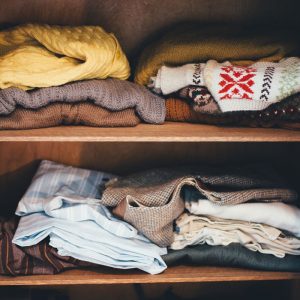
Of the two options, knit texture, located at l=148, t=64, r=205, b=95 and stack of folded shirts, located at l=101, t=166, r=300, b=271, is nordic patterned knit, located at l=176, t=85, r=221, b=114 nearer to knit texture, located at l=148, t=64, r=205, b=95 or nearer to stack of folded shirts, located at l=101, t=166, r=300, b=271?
knit texture, located at l=148, t=64, r=205, b=95

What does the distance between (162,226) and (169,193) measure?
74 mm

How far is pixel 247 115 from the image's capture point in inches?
44.9

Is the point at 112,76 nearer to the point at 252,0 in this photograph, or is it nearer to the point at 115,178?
the point at 115,178

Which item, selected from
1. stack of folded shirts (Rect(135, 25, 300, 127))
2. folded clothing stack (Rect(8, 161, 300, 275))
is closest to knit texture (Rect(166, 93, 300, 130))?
stack of folded shirts (Rect(135, 25, 300, 127))

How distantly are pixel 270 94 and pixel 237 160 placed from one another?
412 mm

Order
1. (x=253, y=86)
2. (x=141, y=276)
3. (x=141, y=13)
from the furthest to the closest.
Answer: (x=141, y=13)
(x=141, y=276)
(x=253, y=86)

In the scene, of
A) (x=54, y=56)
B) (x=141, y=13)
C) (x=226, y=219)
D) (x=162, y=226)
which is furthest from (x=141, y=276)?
(x=141, y=13)

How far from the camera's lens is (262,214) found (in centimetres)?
120

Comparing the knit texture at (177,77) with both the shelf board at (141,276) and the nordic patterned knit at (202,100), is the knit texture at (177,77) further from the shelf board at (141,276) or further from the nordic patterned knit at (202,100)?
the shelf board at (141,276)

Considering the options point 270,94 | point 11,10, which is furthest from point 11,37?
point 270,94

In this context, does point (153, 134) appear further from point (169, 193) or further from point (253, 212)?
point (253, 212)

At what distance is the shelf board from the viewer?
1181mm

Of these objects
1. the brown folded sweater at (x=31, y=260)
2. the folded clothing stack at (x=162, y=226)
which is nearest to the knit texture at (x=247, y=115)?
the folded clothing stack at (x=162, y=226)

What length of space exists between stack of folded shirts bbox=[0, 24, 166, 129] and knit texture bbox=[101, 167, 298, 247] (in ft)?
0.53
